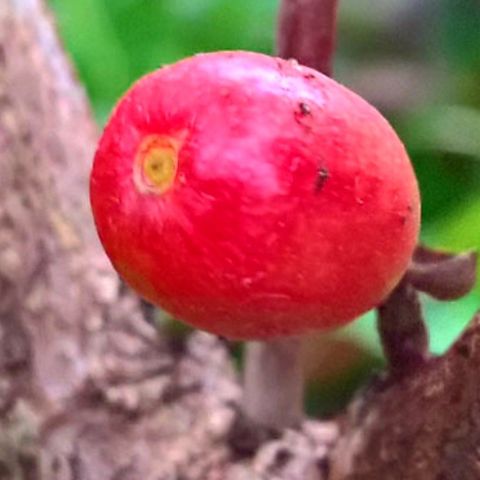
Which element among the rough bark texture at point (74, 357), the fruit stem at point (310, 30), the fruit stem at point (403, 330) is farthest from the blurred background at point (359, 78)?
the fruit stem at point (310, 30)

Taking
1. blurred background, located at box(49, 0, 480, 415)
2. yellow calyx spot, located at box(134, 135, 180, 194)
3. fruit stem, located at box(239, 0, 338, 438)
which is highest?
yellow calyx spot, located at box(134, 135, 180, 194)

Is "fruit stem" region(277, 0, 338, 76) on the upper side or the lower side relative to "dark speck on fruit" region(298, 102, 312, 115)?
lower

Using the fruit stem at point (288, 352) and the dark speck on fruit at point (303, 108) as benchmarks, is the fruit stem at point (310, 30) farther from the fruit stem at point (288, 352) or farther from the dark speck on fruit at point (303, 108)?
the dark speck on fruit at point (303, 108)

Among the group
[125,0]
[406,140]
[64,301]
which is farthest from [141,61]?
[64,301]

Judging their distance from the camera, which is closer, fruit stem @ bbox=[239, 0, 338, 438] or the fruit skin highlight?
the fruit skin highlight

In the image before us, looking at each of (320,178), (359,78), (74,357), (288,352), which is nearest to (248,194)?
(320,178)

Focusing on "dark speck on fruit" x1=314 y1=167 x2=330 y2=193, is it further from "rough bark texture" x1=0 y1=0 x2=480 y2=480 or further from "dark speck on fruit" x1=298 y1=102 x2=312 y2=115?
"rough bark texture" x1=0 y1=0 x2=480 y2=480

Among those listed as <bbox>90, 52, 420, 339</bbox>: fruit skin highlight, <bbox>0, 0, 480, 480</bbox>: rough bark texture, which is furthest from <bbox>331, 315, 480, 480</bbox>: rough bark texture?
<bbox>90, 52, 420, 339</bbox>: fruit skin highlight

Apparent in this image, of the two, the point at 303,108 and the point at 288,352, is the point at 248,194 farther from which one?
the point at 288,352
